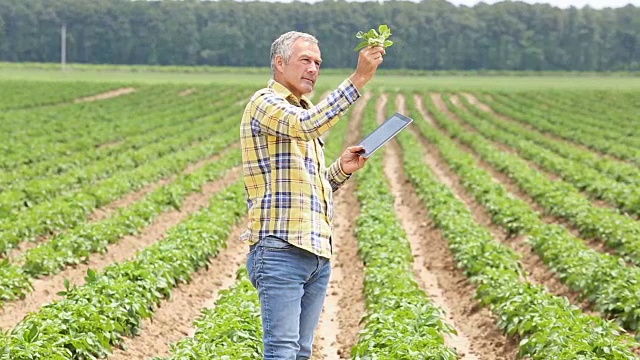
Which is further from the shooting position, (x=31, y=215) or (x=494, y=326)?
(x=31, y=215)

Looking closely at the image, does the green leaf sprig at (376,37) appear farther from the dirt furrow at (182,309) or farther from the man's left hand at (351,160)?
the dirt furrow at (182,309)

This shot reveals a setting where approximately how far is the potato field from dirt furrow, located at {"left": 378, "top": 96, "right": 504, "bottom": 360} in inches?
1.1

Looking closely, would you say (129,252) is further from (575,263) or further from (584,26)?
(584,26)

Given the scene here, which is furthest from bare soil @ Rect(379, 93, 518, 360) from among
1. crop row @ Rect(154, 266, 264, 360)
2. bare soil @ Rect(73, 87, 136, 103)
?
bare soil @ Rect(73, 87, 136, 103)

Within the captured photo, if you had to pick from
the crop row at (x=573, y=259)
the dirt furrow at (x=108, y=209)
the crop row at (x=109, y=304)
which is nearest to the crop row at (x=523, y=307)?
the crop row at (x=573, y=259)

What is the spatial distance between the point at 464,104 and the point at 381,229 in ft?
138

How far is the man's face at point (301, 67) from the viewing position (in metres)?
4.34

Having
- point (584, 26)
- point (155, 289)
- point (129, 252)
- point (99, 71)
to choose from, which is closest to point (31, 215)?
point (129, 252)

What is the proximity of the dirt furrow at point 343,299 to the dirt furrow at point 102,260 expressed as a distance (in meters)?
2.80

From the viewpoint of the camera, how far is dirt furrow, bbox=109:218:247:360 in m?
8.11

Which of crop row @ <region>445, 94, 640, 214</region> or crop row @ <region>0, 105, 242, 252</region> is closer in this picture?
crop row @ <region>0, 105, 242, 252</region>

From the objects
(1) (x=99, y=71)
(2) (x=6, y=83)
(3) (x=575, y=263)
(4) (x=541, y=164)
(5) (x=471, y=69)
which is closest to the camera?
(3) (x=575, y=263)

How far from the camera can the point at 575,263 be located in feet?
34.8

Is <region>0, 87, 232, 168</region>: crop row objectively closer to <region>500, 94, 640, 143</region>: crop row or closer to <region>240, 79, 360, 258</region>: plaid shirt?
<region>500, 94, 640, 143</region>: crop row
